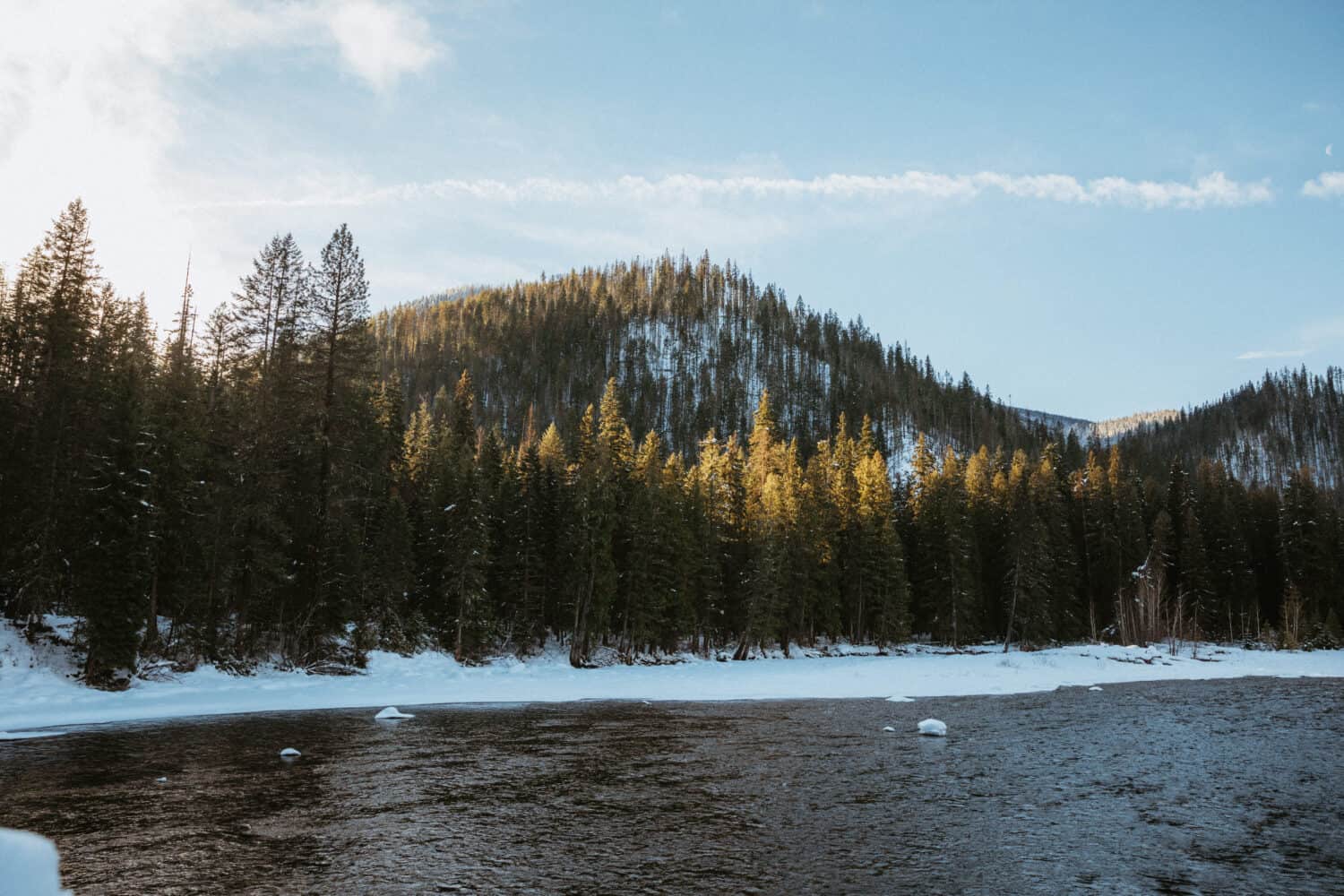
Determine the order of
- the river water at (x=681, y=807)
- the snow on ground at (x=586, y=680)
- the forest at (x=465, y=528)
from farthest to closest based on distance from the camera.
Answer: the forest at (x=465, y=528) < the snow on ground at (x=586, y=680) < the river water at (x=681, y=807)

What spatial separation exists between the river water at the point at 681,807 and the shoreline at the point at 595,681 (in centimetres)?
484

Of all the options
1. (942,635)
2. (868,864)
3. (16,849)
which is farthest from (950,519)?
(16,849)

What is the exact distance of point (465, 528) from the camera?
50.1m

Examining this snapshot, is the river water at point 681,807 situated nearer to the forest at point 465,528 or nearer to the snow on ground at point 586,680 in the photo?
the snow on ground at point 586,680

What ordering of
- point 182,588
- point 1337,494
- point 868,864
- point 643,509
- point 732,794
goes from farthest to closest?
1. point 1337,494
2. point 643,509
3. point 182,588
4. point 732,794
5. point 868,864

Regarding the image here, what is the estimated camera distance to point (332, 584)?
3912 centimetres

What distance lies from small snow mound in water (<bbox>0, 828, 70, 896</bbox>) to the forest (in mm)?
23216

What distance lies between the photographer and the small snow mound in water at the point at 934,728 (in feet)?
76.1

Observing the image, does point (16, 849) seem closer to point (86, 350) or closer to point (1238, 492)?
point (86, 350)

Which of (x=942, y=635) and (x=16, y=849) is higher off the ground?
(x=16, y=849)

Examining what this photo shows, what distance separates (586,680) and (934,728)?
25.9m

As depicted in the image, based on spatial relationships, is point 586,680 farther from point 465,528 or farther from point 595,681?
point 465,528

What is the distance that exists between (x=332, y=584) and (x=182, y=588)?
656 cm

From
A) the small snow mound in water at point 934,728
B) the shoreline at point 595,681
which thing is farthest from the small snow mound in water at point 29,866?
the small snow mound in water at point 934,728
